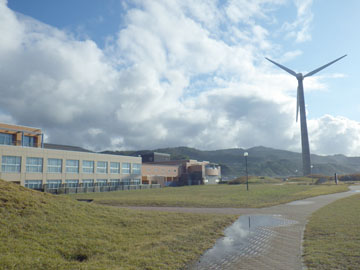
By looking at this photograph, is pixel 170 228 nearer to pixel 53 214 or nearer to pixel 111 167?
pixel 53 214

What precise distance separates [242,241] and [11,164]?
41.2 m

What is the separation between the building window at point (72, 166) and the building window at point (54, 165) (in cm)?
173

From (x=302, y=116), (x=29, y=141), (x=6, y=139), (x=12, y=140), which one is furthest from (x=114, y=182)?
(x=302, y=116)

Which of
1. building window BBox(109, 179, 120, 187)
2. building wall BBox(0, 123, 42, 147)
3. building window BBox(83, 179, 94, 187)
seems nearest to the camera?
building wall BBox(0, 123, 42, 147)

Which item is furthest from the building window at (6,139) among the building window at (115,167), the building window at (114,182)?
the building window at (114,182)

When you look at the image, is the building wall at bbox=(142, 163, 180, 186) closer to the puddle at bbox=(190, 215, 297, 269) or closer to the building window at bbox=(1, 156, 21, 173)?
the building window at bbox=(1, 156, 21, 173)

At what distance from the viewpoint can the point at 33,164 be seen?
4562 cm

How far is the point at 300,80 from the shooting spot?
9369 centimetres

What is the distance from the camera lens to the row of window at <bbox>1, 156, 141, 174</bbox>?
138ft

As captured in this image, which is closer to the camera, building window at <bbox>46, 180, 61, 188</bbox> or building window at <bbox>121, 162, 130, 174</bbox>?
building window at <bbox>46, 180, 61, 188</bbox>

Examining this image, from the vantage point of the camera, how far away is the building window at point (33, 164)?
44.8 metres

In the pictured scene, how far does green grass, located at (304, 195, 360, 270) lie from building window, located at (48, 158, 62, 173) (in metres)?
44.3

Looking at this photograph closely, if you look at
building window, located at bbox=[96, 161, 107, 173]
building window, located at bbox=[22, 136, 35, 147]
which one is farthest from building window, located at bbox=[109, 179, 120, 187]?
building window, located at bbox=[22, 136, 35, 147]

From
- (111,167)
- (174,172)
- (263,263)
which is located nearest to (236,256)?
(263,263)
